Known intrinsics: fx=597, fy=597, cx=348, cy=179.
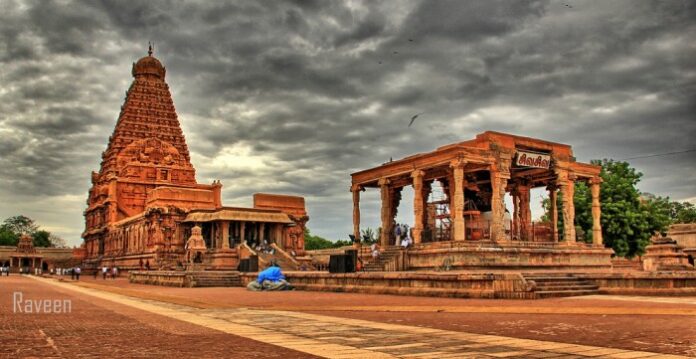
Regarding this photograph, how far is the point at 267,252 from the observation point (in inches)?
1884

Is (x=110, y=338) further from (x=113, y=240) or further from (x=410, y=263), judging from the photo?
(x=113, y=240)

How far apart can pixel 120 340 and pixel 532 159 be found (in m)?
25.7

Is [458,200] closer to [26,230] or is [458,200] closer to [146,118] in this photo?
[146,118]

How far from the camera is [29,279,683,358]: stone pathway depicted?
7.22m

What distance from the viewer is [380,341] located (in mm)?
8531

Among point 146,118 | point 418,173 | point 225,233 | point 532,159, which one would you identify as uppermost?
point 146,118

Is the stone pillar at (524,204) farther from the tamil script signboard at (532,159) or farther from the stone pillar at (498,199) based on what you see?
the stone pillar at (498,199)

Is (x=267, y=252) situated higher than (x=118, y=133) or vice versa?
(x=118, y=133)

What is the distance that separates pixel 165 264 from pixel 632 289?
1578 inches

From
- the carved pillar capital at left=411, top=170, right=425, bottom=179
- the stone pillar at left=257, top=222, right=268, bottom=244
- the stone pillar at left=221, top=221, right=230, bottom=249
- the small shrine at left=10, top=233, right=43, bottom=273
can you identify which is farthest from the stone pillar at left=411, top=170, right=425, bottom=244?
the small shrine at left=10, top=233, right=43, bottom=273

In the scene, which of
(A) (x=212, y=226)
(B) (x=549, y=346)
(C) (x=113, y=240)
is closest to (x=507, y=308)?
(B) (x=549, y=346)

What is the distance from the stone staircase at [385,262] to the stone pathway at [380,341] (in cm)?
1755

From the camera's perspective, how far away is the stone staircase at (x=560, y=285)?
60.2 ft

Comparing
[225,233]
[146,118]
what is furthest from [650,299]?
[146,118]
